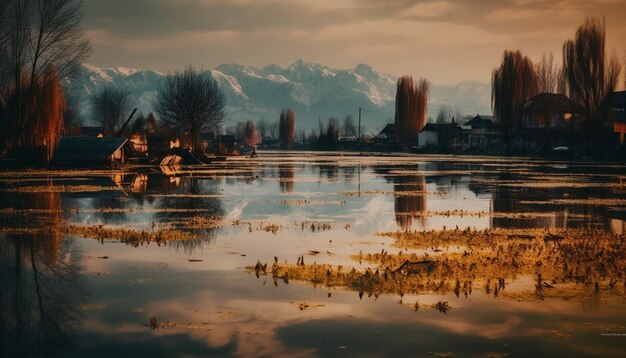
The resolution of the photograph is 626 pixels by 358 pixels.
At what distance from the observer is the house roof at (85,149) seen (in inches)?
2247

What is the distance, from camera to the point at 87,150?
57.7 metres

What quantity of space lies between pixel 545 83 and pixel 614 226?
4227 inches

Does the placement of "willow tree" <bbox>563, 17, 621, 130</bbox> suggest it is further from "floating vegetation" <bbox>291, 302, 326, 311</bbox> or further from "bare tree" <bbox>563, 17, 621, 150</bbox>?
"floating vegetation" <bbox>291, 302, 326, 311</bbox>

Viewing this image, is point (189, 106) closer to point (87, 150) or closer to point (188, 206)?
point (87, 150)

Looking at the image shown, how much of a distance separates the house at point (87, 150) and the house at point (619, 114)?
198ft

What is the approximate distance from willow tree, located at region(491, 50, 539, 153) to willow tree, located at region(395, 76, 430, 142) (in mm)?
45064

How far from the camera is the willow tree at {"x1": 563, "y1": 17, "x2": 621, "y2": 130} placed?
285 feet

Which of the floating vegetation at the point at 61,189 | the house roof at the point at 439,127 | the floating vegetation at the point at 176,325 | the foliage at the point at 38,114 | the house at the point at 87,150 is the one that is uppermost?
the house roof at the point at 439,127

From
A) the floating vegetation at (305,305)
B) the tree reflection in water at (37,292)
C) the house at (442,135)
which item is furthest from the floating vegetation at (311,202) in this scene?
the house at (442,135)

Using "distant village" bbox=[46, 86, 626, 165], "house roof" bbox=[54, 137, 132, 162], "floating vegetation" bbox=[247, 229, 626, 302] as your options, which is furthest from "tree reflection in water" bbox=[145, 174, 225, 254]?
"distant village" bbox=[46, 86, 626, 165]

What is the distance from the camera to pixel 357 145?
597 ft

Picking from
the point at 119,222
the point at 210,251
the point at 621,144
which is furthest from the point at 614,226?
the point at 621,144

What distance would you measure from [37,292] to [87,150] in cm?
4969

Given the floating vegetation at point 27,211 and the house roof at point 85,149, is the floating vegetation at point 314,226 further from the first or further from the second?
→ the house roof at point 85,149
